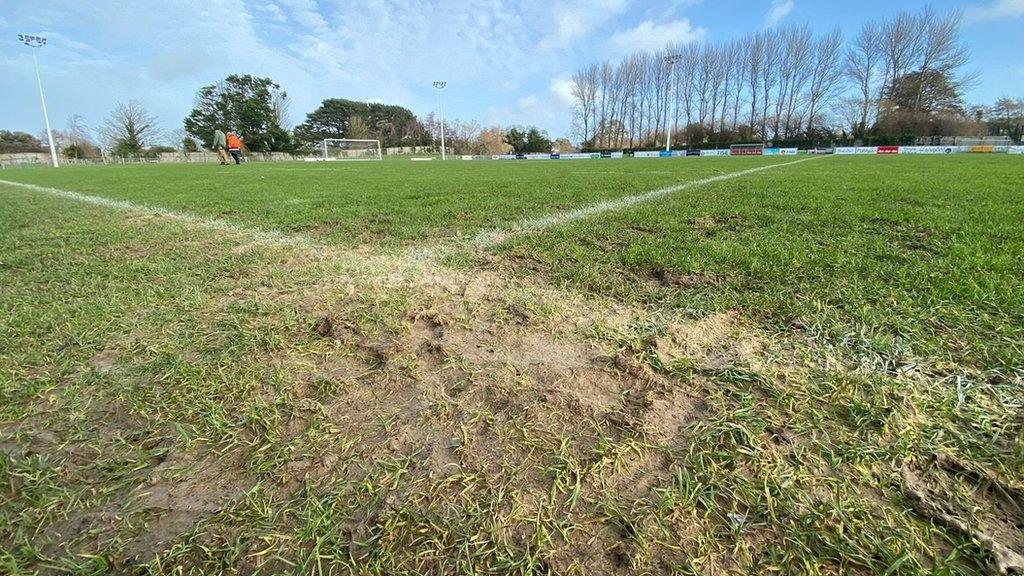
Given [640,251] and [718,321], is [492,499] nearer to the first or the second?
[718,321]

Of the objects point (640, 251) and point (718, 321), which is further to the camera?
point (640, 251)

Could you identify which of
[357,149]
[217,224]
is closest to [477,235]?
[217,224]

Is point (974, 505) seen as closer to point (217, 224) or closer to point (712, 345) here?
point (712, 345)

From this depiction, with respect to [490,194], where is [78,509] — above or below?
below

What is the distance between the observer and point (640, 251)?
2977 millimetres

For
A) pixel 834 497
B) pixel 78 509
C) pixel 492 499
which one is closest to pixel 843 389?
pixel 834 497

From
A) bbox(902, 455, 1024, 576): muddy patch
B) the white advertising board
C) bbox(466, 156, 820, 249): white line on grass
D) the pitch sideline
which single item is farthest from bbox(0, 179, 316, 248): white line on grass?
the white advertising board

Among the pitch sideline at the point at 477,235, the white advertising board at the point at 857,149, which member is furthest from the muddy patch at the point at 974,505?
the white advertising board at the point at 857,149

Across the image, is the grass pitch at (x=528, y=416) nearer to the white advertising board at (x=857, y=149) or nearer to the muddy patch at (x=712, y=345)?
the muddy patch at (x=712, y=345)

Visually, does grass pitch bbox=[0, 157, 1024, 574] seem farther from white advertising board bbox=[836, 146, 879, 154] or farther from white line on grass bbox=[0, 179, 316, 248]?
white advertising board bbox=[836, 146, 879, 154]

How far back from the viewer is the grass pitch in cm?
92

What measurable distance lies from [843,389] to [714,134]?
60.3 metres

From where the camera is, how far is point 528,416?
1.30m

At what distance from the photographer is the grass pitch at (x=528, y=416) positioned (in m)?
0.92
